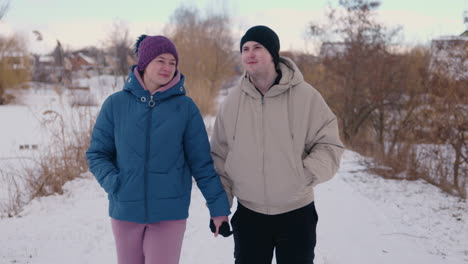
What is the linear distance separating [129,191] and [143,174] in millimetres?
115

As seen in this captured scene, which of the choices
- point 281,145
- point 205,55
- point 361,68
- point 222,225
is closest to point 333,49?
point 361,68

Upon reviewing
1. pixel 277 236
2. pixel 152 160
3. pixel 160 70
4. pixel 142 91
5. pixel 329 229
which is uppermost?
pixel 160 70

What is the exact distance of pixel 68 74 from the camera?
5.94m

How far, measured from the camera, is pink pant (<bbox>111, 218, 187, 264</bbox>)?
75.8 inches

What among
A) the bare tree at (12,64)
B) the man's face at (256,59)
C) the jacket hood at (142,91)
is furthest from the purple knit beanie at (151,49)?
the bare tree at (12,64)

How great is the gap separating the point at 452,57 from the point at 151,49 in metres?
6.28

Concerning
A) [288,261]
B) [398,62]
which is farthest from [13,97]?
[288,261]

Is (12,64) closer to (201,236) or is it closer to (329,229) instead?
(201,236)

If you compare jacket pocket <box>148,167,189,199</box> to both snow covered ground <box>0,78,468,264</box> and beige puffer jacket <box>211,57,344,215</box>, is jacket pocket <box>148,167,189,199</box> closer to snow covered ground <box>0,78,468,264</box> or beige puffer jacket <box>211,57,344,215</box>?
beige puffer jacket <box>211,57,344,215</box>

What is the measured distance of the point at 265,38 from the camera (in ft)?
6.61

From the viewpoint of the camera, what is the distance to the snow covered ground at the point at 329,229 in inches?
136

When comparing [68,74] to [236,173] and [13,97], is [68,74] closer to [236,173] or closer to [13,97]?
[236,173]

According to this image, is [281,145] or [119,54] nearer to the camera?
[281,145]

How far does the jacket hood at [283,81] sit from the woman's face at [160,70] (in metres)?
0.43
